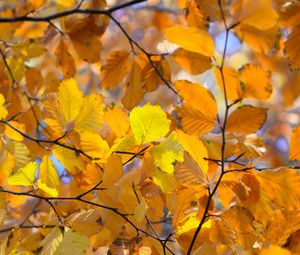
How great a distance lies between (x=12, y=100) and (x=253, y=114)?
510mm

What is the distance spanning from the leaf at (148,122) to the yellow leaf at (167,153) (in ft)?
0.07

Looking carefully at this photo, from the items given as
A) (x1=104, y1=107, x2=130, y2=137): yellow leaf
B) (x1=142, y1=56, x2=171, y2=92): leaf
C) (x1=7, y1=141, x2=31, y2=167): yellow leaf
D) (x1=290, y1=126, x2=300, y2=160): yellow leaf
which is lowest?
A: (x1=290, y1=126, x2=300, y2=160): yellow leaf

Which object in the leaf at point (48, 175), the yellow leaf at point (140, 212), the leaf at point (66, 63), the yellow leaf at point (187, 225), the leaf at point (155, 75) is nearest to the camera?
the yellow leaf at point (140, 212)

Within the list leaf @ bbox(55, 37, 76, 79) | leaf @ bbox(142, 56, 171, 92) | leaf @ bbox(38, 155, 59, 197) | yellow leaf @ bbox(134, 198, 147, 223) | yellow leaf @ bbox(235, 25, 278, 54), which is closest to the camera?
yellow leaf @ bbox(134, 198, 147, 223)

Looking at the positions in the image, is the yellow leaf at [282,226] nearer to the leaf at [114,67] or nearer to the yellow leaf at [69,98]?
the yellow leaf at [69,98]

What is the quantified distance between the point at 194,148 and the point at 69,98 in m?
0.20

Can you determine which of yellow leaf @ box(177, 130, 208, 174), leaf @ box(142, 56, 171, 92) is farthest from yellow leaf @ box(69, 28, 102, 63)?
yellow leaf @ box(177, 130, 208, 174)

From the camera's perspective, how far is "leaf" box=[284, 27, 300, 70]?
994mm

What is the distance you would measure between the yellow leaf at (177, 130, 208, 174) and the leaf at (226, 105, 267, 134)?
0.49ft

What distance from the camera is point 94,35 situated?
1.18 metres

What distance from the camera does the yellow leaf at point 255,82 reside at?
0.98m

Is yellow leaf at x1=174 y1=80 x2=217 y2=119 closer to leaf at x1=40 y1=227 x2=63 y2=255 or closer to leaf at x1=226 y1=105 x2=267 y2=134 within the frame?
leaf at x1=226 y1=105 x2=267 y2=134

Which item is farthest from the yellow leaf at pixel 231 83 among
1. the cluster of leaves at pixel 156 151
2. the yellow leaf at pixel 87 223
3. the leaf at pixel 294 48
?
the yellow leaf at pixel 87 223

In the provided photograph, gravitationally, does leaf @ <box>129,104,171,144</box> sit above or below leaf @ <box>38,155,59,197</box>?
below
